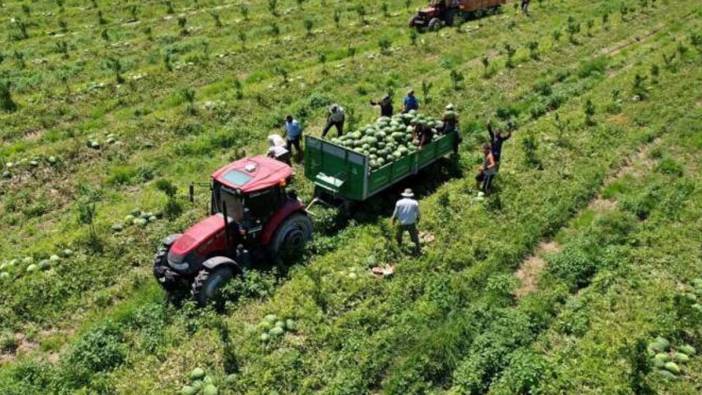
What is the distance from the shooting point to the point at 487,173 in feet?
50.5

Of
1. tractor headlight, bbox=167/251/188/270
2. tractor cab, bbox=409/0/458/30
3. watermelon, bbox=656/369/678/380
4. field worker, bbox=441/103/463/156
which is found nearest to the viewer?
watermelon, bbox=656/369/678/380

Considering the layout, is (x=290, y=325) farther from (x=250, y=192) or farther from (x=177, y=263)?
(x=250, y=192)

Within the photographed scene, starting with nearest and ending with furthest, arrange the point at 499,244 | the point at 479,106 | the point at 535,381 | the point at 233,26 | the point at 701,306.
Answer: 1. the point at 535,381
2. the point at 701,306
3. the point at 499,244
4. the point at 479,106
5. the point at 233,26

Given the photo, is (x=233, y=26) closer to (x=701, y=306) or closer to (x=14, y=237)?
(x=14, y=237)

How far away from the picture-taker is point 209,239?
11.9 metres

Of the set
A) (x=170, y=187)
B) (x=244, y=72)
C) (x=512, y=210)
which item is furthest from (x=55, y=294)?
(x=244, y=72)

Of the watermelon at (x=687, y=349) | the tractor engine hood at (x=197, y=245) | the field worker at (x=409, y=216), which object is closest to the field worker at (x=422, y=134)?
the field worker at (x=409, y=216)

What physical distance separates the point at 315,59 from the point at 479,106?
830 cm

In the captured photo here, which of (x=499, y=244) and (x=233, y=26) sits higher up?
(x=233, y=26)

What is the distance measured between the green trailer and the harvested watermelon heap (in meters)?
0.25

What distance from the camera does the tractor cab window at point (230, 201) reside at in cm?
1212

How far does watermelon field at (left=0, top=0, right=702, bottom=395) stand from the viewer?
1047 centimetres

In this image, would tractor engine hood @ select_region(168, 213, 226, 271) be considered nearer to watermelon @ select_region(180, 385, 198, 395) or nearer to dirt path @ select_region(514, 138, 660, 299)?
watermelon @ select_region(180, 385, 198, 395)

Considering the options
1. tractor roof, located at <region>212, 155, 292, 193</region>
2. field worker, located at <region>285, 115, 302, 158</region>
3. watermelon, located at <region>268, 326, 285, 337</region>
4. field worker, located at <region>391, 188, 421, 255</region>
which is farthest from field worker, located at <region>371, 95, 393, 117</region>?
watermelon, located at <region>268, 326, 285, 337</region>
